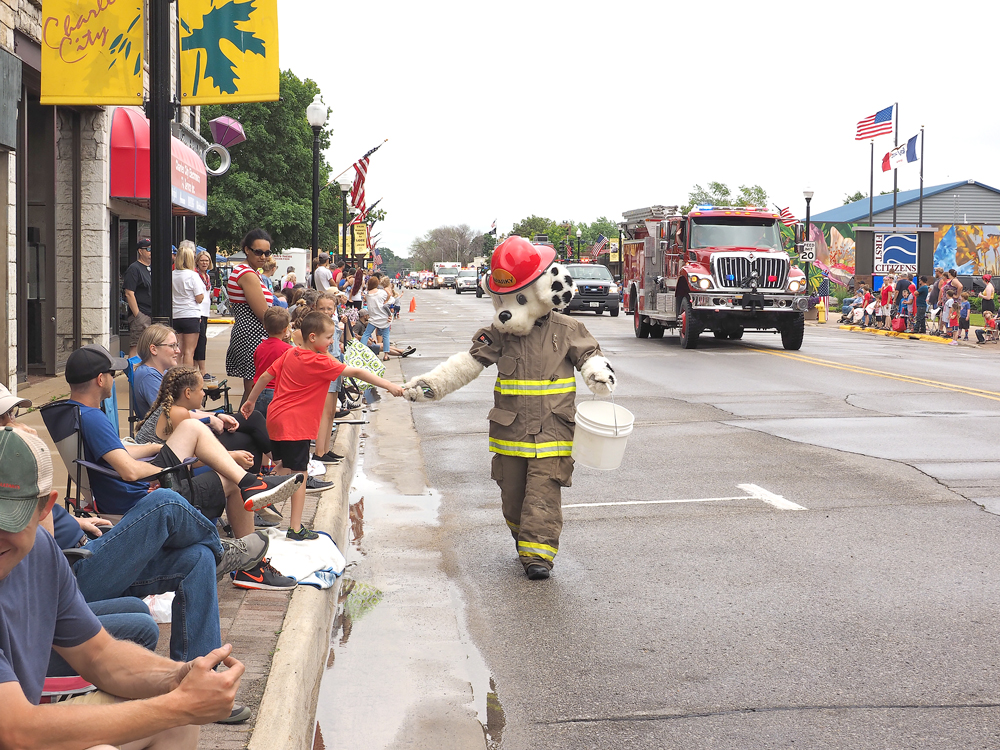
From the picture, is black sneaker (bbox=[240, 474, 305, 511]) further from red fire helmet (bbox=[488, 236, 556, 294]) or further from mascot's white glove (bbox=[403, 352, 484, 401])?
red fire helmet (bbox=[488, 236, 556, 294])

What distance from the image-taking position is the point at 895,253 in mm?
36531

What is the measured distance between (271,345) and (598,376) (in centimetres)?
298

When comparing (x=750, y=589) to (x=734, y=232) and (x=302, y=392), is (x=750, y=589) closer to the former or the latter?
(x=302, y=392)

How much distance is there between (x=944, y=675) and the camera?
185 inches

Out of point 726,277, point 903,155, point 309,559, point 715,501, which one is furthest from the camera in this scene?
point 903,155

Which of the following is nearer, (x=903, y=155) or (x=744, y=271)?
(x=744, y=271)

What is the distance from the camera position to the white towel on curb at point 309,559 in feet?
18.6

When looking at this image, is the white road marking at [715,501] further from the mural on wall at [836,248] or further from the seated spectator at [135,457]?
the mural on wall at [836,248]

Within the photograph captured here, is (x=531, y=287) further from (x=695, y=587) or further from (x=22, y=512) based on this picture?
(x=22, y=512)

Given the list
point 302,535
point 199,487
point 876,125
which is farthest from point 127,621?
point 876,125

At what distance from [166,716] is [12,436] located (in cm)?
71

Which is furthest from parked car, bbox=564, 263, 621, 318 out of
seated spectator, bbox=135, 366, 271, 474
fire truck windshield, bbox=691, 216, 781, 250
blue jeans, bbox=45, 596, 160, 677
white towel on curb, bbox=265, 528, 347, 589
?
blue jeans, bbox=45, 596, 160, 677

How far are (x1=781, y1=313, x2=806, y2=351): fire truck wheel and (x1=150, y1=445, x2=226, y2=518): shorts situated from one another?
19.6m

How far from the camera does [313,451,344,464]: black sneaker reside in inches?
347
